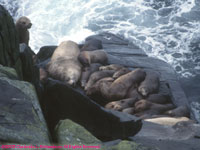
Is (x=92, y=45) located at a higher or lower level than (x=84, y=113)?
lower

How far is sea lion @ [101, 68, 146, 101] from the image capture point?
7949 millimetres

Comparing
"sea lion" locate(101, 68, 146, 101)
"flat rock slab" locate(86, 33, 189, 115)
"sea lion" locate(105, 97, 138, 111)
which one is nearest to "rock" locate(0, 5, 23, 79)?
"sea lion" locate(105, 97, 138, 111)

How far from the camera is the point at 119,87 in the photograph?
802 centimetres

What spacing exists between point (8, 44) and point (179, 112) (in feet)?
13.4

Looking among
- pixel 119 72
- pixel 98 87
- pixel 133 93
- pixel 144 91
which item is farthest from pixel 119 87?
pixel 119 72

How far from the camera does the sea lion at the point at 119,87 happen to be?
26.1ft

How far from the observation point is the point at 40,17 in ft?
55.7

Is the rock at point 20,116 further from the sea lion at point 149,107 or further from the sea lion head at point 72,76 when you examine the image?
the sea lion head at point 72,76

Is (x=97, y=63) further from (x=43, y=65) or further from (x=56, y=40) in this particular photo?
(x=56, y=40)

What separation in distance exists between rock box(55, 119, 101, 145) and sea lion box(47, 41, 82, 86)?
541 cm

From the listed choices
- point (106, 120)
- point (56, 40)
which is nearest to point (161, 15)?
point (56, 40)

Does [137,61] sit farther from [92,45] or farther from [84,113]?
[84,113]

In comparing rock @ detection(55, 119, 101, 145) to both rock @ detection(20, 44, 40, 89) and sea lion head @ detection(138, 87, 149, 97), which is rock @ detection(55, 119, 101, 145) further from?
sea lion head @ detection(138, 87, 149, 97)

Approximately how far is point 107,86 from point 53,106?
436 cm
